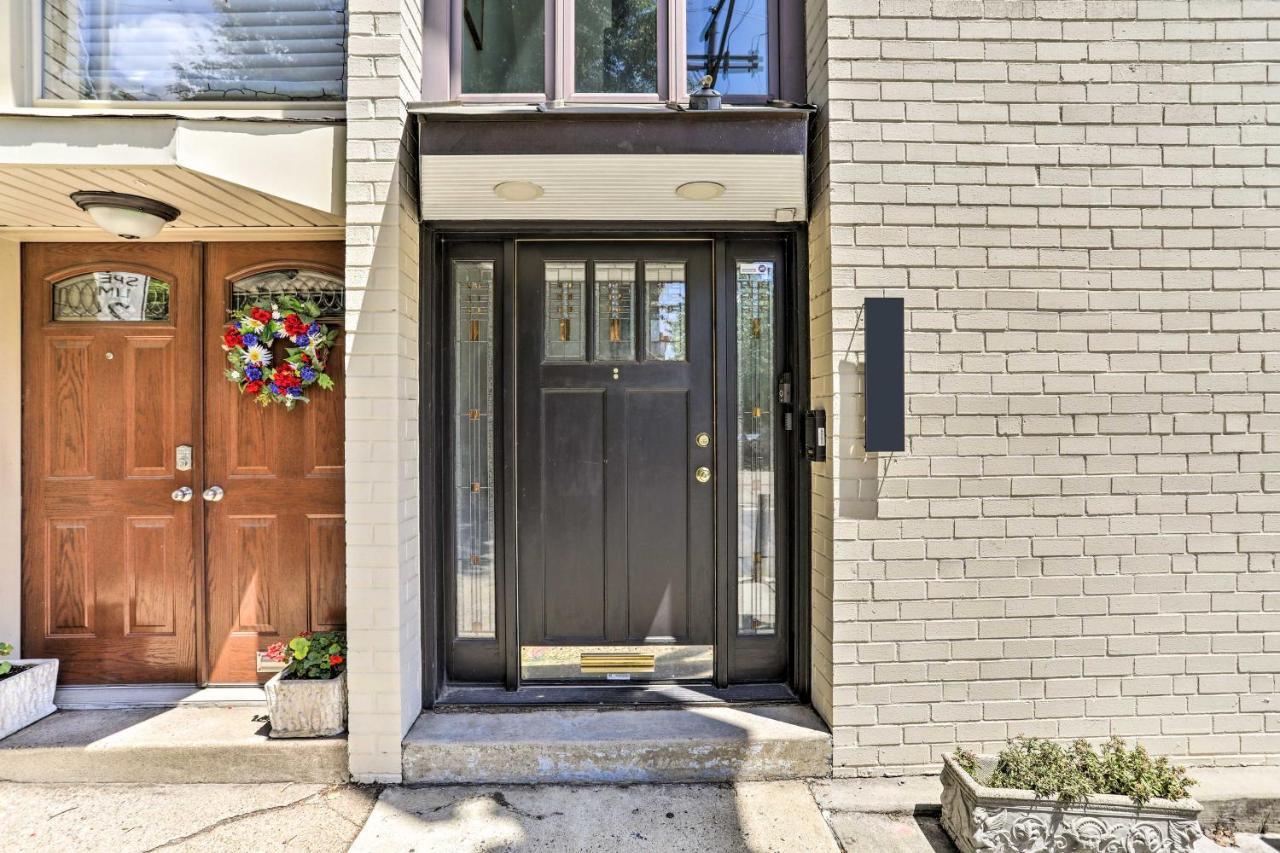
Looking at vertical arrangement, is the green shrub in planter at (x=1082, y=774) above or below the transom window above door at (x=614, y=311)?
below

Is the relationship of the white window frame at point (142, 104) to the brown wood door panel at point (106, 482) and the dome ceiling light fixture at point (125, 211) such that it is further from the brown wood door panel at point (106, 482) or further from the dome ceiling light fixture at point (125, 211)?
the brown wood door panel at point (106, 482)

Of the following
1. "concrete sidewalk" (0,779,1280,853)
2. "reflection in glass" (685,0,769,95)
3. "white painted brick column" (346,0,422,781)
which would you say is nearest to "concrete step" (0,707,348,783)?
"concrete sidewalk" (0,779,1280,853)

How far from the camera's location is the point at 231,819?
2.21m

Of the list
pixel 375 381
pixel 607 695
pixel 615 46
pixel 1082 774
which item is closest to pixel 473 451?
pixel 375 381

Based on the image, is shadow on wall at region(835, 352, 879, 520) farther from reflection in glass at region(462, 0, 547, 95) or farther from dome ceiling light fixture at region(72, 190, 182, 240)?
dome ceiling light fixture at region(72, 190, 182, 240)

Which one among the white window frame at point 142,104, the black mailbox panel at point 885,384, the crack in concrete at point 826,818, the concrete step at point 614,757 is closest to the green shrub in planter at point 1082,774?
the crack in concrete at point 826,818

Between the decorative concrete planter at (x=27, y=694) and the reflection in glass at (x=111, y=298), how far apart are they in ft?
5.07

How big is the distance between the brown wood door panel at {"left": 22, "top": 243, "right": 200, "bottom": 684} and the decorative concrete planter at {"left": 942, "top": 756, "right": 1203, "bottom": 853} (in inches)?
130

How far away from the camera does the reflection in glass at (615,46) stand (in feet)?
8.70

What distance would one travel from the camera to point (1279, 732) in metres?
2.40

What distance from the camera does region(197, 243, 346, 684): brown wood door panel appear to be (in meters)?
2.81

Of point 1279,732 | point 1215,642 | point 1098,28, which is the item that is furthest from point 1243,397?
point 1098,28

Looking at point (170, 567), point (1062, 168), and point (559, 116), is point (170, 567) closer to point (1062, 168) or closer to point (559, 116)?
point (559, 116)

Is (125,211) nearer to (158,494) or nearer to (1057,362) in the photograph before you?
(158,494)
